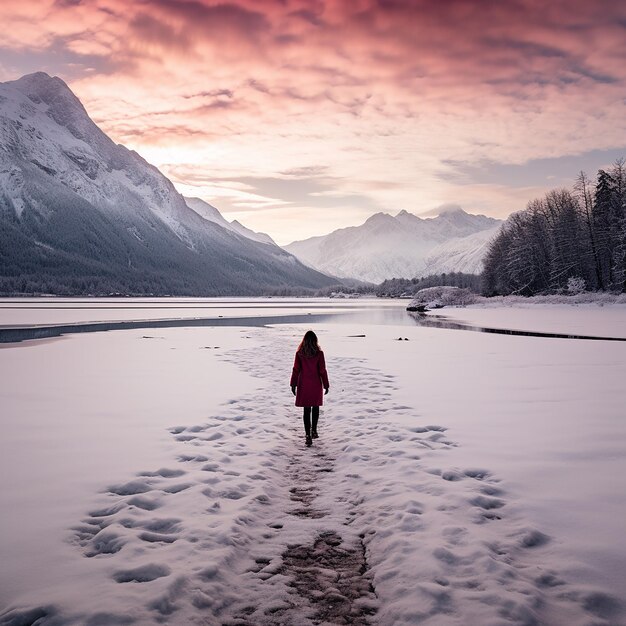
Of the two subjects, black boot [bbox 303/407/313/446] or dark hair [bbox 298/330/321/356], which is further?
dark hair [bbox 298/330/321/356]

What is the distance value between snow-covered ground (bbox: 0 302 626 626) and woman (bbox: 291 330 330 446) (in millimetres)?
665


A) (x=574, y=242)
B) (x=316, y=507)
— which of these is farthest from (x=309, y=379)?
(x=574, y=242)

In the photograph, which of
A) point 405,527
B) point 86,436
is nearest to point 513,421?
point 405,527

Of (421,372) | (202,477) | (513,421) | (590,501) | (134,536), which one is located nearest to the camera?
(134,536)

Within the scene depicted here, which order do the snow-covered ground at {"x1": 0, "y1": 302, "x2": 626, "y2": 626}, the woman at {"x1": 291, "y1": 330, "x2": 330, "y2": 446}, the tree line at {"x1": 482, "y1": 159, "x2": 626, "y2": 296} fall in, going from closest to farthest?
the snow-covered ground at {"x1": 0, "y1": 302, "x2": 626, "y2": 626}, the woman at {"x1": 291, "y1": 330, "x2": 330, "y2": 446}, the tree line at {"x1": 482, "y1": 159, "x2": 626, "y2": 296}

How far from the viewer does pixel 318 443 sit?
9148 mm

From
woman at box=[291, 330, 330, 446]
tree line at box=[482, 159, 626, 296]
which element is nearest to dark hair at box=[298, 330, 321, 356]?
woman at box=[291, 330, 330, 446]

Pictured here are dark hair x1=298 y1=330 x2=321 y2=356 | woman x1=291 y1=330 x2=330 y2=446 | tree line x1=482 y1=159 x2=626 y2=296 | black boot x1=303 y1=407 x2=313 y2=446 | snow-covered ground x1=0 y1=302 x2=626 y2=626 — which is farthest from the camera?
tree line x1=482 y1=159 x2=626 y2=296

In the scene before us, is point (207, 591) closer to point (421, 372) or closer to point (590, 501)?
point (590, 501)

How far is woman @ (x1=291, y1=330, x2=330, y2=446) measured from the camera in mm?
9375

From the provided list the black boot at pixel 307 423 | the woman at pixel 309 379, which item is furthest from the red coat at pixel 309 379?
the black boot at pixel 307 423

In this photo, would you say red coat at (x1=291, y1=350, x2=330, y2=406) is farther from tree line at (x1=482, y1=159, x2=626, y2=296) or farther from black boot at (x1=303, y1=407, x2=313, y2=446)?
tree line at (x1=482, y1=159, x2=626, y2=296)

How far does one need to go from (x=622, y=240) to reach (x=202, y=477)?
6558 centimetres

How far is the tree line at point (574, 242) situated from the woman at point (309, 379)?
59.6 m
